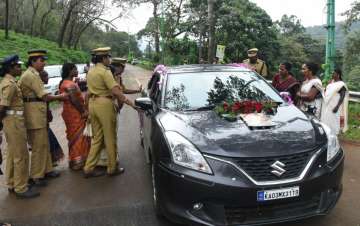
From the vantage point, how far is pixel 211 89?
518 centimetres

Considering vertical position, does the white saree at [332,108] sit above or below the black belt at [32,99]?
below

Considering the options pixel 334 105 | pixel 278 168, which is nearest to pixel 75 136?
pixel 278 168

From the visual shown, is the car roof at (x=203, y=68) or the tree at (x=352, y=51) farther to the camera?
the tree at (x=352, y=51)

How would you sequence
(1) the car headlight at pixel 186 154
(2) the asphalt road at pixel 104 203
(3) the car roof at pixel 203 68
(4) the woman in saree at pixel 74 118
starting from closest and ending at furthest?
(1) the car headlight at pixel 186 154 < (2) the asphalt road at pixel 104 203 < (3) the car roof at pixel 203 68 < (4) the woman in saree at pixel 74 118

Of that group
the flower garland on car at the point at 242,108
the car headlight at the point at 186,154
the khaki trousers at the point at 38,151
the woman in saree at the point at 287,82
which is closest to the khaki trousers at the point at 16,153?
the khaki trousers at the point at 38,151

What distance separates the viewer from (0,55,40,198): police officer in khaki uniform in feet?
16.3

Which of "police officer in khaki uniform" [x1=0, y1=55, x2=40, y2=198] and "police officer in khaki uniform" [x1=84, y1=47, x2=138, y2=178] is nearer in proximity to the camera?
"police officer in khaki uniform" [x1=0, y1=55, x2=40, y2=198]

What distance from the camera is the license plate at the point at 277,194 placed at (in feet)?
11.6

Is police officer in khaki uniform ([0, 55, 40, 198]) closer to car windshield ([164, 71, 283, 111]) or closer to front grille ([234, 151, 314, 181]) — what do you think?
car windshield ([164, 71, 283, 111])

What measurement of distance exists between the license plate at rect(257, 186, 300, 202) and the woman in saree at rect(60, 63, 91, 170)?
11.7 ft

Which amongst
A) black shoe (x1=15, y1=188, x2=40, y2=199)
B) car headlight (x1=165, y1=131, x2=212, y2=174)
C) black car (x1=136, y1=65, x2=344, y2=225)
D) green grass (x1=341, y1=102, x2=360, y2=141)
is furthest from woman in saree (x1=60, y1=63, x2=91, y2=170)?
green grass (x1=341, y1=102, x2=360, y2=141)

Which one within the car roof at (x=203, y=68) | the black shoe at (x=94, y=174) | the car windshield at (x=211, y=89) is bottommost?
the black shoe at (x=94, y=174)

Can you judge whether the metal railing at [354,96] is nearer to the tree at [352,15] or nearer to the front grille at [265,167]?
the front grille at [265,167]

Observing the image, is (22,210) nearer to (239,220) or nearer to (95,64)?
(95,64)
